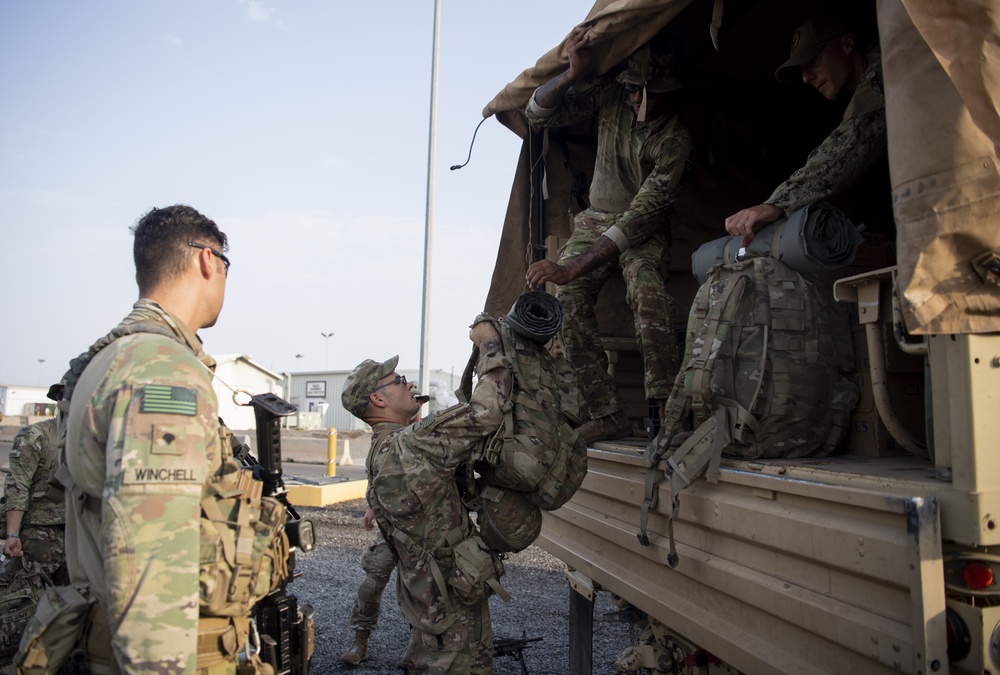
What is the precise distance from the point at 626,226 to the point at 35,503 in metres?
4.26

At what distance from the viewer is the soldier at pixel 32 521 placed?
4.55 meters

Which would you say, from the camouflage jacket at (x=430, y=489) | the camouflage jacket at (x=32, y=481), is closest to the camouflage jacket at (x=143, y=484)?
the camouflage jacket at (x=430, y=489)

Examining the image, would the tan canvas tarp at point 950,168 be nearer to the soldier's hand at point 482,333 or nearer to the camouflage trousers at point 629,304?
the camouflage trousers at point 629,304

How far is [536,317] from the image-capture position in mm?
→ 3312

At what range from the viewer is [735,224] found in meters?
2.75

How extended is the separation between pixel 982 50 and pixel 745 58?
296cm

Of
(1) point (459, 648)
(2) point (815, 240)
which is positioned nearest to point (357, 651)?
(1) point (459, 648)

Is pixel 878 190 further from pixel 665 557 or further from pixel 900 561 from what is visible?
pixel 900 561

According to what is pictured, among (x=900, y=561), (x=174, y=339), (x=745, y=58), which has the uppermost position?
(x=745, y=58)

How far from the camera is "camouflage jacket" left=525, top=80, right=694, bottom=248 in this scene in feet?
12.0

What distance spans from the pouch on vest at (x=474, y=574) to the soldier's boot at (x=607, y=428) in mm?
907

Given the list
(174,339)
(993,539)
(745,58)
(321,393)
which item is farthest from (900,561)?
(321,393)

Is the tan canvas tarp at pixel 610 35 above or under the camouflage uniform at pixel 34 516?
above

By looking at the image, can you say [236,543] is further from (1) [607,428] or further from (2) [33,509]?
(2) [33,509]
